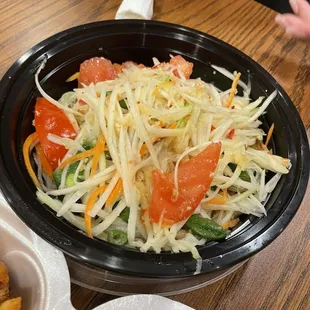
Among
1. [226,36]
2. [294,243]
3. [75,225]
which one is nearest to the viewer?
[75,225]

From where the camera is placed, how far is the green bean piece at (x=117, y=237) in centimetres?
106

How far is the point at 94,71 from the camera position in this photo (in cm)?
136

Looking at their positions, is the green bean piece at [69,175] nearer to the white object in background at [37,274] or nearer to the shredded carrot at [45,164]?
the shredded carrot at [45,164]

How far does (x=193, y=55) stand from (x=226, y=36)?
41cm

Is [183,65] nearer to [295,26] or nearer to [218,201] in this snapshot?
[218,201]

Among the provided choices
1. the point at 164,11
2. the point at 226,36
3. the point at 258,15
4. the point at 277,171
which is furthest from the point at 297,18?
the point at 277,171

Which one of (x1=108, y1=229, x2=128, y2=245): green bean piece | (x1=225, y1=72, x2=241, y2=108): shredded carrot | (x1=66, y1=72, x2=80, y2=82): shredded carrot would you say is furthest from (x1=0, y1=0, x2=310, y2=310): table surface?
(x1=225, y1=72, x2=241, y2=108): shredded carrot

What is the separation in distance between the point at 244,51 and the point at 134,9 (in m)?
0.50

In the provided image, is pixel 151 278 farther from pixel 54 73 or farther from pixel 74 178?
pixel 54 73

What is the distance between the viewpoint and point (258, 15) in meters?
1.94

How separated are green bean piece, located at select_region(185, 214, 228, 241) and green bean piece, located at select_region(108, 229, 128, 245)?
0.56 ft

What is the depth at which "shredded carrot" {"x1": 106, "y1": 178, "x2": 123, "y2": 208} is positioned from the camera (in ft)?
3.60

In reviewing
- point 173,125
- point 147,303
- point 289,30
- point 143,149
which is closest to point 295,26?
point 289,30

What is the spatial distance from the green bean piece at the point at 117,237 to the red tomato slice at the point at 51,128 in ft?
0.86
